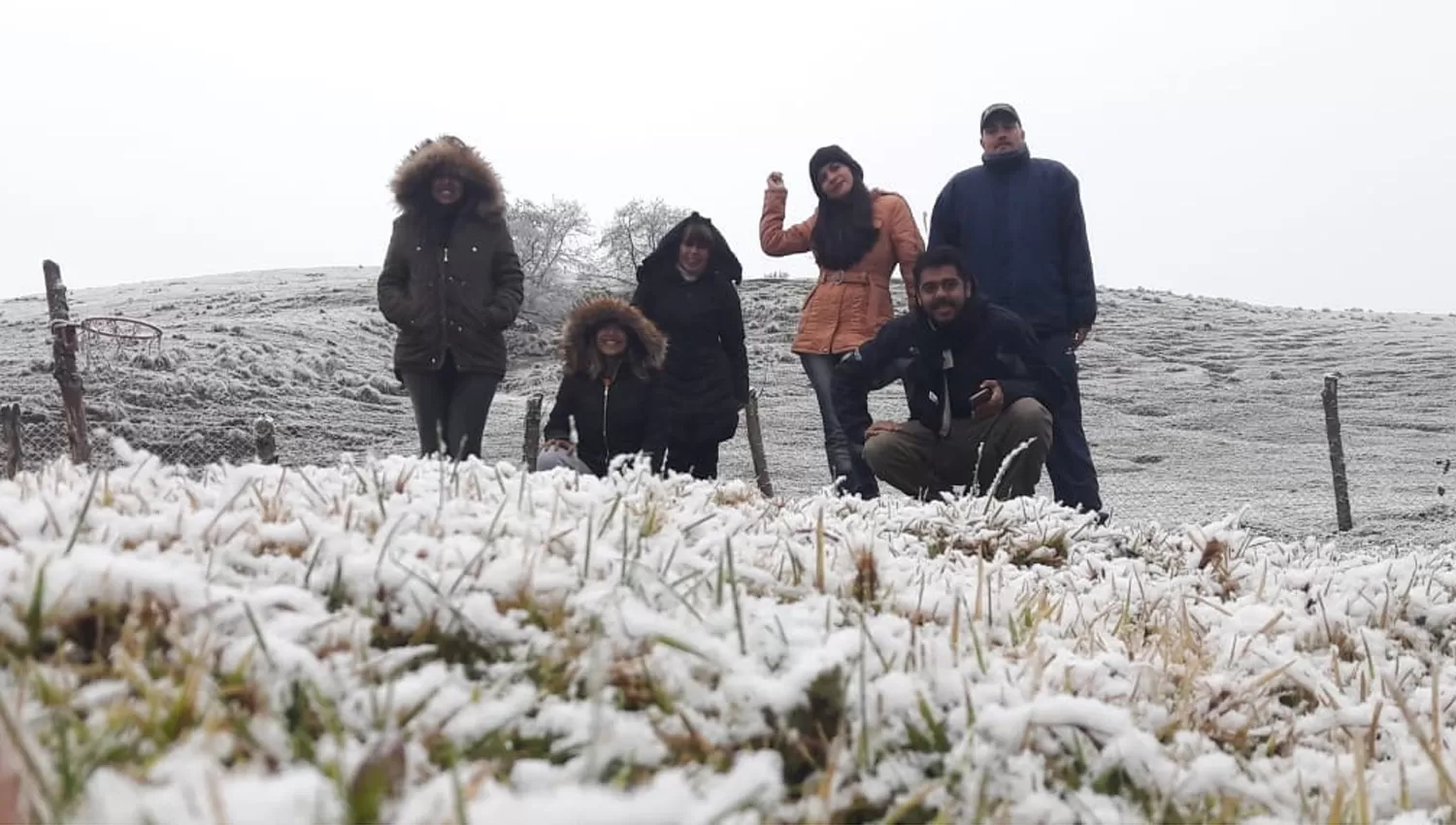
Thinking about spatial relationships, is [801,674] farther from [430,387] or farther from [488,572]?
[430,387]

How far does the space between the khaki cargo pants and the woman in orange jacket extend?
512mm

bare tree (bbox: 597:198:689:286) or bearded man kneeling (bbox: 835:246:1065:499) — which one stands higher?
bare tree (bbox: 597:198:689:286)

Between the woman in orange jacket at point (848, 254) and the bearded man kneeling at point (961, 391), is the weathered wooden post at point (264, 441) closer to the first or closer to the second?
the woman in orange jacket at point (848, 254)

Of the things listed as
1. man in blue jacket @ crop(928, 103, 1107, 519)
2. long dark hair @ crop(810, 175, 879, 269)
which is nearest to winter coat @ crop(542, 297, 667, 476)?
long dark hair @ crop(810, 175, 879, 269)

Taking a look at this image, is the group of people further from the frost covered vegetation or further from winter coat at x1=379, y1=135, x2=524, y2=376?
the frost covered vegetation

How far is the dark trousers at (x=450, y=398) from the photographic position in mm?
5957

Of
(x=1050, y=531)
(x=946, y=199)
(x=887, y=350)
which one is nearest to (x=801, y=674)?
(x=1050, y=531)

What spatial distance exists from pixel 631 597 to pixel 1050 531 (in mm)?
2566

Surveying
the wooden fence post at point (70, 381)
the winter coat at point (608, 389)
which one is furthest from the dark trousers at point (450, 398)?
the wooden fence post at point (70, 381)

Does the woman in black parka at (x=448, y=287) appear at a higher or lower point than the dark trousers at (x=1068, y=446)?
higher

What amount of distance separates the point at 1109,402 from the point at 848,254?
53.3 ft

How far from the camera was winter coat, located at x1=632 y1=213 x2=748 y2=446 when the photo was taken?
658 centimetres

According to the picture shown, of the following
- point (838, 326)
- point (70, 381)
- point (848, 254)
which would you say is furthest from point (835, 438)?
point (70, 381)

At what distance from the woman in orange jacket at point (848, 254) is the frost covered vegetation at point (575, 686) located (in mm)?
4272
